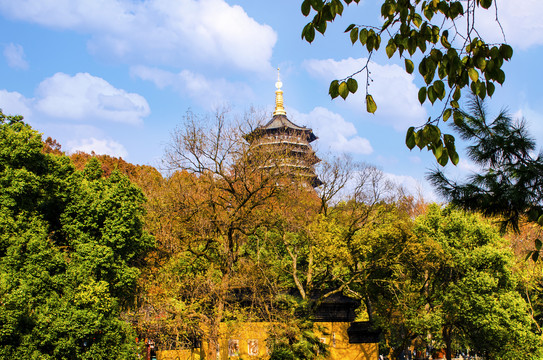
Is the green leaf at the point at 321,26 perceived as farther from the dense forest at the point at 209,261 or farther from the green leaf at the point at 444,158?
the dense forest at the point at 209,261

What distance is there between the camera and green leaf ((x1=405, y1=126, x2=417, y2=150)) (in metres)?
3.48

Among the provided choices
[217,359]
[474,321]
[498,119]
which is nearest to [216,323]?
[217,359]

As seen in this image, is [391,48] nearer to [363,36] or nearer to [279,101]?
[363,36]

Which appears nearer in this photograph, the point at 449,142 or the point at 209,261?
the point at 449,142

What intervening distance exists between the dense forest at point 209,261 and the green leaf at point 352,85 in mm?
8192

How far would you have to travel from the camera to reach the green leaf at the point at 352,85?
11.6ft

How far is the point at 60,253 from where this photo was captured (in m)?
13.6

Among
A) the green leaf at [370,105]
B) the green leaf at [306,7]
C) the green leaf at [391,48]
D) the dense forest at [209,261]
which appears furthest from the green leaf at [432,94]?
the dense forest at [209,261]

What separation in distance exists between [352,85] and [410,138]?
54 cm

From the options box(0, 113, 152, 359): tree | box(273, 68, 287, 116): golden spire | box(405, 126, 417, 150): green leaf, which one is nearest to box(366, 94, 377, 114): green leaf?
box(405, 126, 417, 150): green leaf

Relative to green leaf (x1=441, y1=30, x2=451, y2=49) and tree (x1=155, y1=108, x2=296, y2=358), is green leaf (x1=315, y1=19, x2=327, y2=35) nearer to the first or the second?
green leaf (x1=441, y1=30, x2=451, y2=49)

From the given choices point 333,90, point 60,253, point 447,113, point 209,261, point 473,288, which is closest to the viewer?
point 333,90

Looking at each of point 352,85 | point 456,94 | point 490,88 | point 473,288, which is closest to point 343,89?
point 352,85

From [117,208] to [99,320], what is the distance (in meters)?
3.17
